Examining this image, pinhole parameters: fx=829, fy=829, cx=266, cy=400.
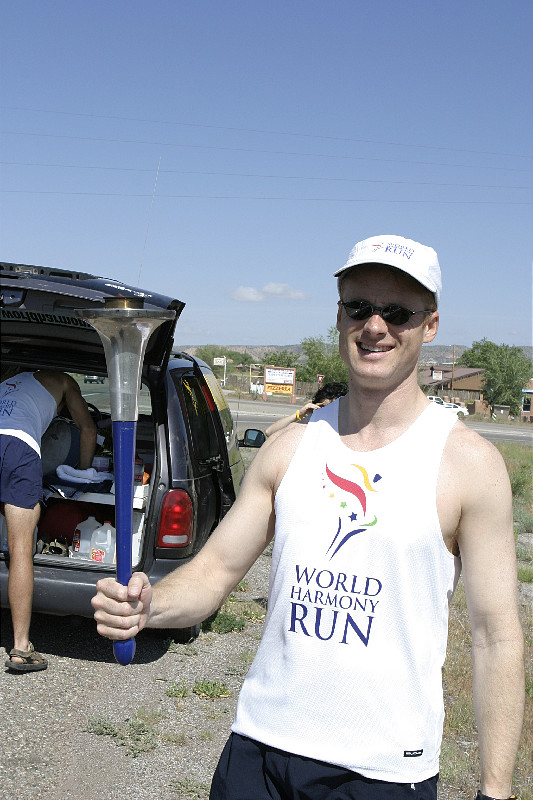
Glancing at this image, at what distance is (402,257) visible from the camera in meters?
2.12

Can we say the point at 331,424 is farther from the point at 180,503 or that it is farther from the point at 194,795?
the point at 180,503

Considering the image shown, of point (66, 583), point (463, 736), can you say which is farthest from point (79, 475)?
point (463, 736)

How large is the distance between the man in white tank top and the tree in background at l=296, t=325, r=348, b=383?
275ft

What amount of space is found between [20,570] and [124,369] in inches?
142

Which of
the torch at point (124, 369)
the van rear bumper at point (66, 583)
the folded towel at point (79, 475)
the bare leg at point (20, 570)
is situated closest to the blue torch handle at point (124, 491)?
the torch at point (124, 369)

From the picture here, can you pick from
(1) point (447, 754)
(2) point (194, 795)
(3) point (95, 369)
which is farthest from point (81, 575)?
(1) point (447, 754)

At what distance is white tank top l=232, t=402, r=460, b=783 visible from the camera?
6.48 ft

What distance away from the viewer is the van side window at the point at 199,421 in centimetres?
562

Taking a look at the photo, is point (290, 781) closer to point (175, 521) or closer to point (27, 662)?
point (175, 521)

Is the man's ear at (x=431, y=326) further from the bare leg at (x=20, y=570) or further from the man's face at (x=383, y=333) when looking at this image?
the bare leg at (x=20, y=570)

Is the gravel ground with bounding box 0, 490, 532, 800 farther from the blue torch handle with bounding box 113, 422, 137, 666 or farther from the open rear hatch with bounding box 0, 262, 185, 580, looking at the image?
the blue torch handle with bounding box 113, 422, 137, 666

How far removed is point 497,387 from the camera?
97.0 metres

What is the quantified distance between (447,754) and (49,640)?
2871 millimetres

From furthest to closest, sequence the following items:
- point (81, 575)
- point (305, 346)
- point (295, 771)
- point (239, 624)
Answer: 1. point (305, 346)
2. point (239, 624)
3. point (81, 575)
4. point (295, 771)
